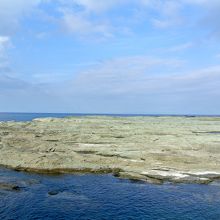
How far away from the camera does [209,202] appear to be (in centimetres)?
3712

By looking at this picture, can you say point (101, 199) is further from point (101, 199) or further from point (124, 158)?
point (124, 158)

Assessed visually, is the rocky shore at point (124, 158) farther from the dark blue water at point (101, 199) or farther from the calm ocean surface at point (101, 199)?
the dark blue water at point (101, 199)

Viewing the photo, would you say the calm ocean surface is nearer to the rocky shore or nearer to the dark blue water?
the dark blue water

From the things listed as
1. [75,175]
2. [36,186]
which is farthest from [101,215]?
[75,175]

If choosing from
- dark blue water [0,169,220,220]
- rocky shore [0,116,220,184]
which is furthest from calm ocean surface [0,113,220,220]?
rocky shore [0,116,220,184]

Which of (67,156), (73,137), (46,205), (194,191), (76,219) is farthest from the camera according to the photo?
(73,137)

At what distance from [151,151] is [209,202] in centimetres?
2206

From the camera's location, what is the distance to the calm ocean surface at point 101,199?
107ft

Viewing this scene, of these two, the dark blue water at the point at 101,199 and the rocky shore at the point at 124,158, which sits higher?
the rocky shore at the point at 124,158

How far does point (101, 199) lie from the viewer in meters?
37.5

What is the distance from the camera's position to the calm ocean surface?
32.7 m

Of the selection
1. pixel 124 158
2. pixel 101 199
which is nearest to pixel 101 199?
pixel 101 199

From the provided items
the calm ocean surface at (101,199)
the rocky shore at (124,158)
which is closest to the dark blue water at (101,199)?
the calm ocean surface at (101,199)

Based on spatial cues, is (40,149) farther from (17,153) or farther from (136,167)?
(136,167)
